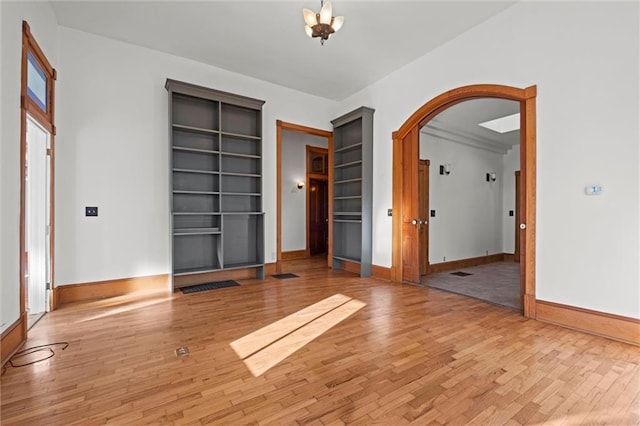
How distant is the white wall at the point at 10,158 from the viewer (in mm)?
2311

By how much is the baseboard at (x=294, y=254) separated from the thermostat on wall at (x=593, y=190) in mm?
5879

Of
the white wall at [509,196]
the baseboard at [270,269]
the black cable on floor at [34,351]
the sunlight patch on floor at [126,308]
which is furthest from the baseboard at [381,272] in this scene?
the white wall at [509,196]

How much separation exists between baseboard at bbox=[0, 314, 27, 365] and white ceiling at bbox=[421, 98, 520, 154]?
232 inches

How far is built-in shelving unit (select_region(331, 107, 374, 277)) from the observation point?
544 cm

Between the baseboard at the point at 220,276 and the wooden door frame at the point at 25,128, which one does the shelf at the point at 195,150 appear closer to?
the wooden door frame at the point at 25,128

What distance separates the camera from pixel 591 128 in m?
2.88

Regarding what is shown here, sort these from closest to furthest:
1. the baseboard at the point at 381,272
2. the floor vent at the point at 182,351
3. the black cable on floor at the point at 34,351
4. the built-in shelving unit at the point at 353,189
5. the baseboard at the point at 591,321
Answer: the black cable on floor at the point at 34,351 < the floor vent at the point at 182,351 < the baseboard at the point at 591,321 < the baseboard at the point at 381,272 < the built-in shelving unit at the point at 353,189

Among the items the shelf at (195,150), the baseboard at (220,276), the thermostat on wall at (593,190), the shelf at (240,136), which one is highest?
the shelf at (240,136)

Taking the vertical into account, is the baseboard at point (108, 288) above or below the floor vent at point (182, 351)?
above

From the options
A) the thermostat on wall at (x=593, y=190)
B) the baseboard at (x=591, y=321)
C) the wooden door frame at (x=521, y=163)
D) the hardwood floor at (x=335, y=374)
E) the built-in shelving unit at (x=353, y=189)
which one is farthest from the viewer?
the built-in shelving unit at (x=353, y=189)

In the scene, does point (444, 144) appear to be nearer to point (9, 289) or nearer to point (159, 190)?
point (159, 190)

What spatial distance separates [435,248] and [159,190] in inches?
203

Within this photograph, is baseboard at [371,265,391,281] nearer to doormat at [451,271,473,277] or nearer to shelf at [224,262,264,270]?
doormat at [451,271,473,277]

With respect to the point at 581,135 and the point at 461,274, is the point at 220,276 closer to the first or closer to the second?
the point at 461,274
